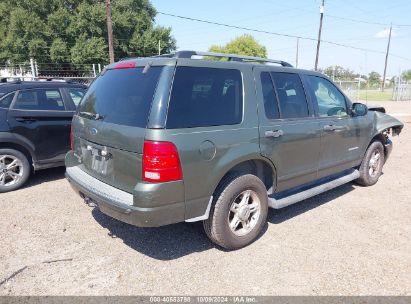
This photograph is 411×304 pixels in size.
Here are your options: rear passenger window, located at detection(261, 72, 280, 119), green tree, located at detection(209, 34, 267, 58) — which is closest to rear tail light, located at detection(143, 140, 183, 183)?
rear passenger window, located at detection(261, 72, 280, 119)

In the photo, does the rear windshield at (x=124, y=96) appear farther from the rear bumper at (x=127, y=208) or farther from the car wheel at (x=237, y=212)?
the car wheel at (x=237, y=212)

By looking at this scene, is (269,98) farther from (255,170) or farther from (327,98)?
(327,98)

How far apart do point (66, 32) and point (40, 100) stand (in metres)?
38.8

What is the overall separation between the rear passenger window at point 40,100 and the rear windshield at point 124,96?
7.20ft

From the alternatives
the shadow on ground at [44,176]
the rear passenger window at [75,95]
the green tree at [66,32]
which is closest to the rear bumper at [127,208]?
the shadow on ground at [44,176]

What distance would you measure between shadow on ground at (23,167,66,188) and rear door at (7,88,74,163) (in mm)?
487

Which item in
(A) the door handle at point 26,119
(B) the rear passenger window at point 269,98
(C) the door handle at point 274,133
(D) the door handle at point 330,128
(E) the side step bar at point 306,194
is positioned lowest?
(E) the side step bar at point 306,194

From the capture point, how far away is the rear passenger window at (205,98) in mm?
2990

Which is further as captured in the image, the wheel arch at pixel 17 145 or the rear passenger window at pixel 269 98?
the wheel arch at pixel 17 145

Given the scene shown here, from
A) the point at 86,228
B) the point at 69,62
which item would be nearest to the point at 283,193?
the point at 86,228

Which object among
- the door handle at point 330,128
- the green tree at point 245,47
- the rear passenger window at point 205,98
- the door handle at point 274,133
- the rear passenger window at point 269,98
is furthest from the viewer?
the green tree at point 245,47

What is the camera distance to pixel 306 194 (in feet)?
13.9

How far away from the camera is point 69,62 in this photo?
3909 centimetres

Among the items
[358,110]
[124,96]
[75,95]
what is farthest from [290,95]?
[75,95]
